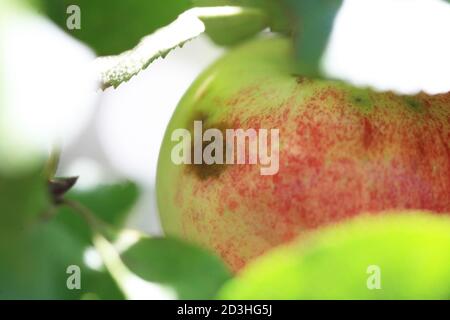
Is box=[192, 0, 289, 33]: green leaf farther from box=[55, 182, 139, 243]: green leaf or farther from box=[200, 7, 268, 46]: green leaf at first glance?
box=[55, 182, 139, 243]: green leaf

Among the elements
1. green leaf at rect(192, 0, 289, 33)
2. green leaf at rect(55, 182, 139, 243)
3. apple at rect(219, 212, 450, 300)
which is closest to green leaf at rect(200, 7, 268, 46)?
green leaf at rect(192, 0, 289, 33)

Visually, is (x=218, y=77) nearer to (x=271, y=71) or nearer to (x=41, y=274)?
(x=271, y=71)

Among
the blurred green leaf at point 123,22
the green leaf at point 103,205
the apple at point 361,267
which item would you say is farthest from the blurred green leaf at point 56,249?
the apple at point 361,267

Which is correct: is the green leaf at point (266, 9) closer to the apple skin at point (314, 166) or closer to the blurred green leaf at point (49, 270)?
the apple skin at point (314, 166)

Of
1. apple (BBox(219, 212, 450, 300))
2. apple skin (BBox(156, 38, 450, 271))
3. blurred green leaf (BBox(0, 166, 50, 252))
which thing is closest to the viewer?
apple (BBox(219, 212, 450, 300))

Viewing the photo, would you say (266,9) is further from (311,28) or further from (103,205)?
(103,205)
